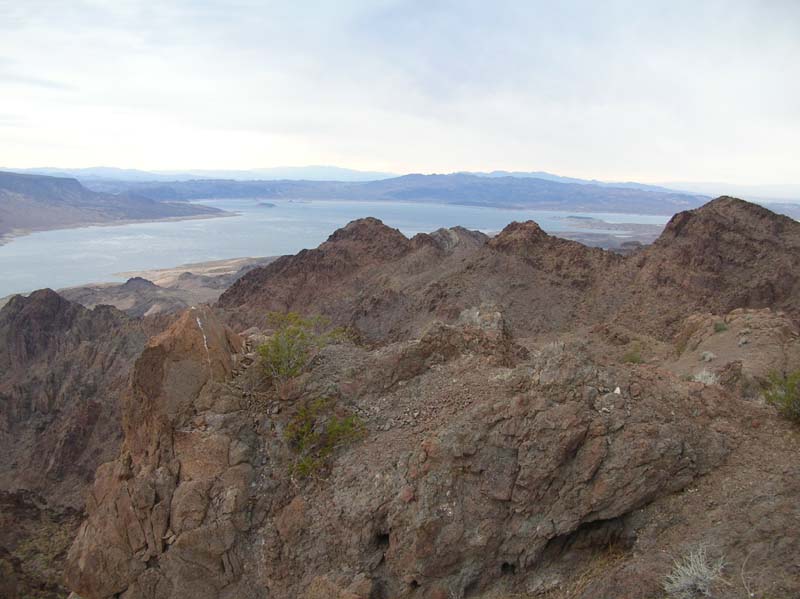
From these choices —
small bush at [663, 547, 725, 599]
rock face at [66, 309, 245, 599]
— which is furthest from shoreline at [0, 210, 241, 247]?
small bush at [663, 547, 725, 599]

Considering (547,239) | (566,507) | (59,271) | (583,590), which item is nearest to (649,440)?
(566,507)

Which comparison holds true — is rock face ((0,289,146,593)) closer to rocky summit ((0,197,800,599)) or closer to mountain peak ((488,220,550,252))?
rocky summit ((0,197,800,599))

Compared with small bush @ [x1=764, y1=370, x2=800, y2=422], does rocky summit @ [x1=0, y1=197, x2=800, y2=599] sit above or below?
below

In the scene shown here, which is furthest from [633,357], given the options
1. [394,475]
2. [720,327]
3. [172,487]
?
[172,487]

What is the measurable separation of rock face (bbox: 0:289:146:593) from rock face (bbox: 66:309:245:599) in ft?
22.9

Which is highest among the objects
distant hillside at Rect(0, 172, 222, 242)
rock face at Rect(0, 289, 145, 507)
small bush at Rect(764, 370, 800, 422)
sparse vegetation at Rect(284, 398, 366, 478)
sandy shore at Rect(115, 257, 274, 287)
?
small bush at Rect(764, 370, 800, 422)

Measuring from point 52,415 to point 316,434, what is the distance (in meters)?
25.4

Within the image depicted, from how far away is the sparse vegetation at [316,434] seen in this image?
8742 mm

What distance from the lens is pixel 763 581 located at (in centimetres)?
554

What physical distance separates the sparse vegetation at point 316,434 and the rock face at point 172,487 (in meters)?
0.73

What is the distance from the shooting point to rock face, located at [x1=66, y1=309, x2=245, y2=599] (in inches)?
330

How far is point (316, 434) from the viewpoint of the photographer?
29.5ft

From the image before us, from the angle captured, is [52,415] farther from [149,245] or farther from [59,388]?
[149,245]

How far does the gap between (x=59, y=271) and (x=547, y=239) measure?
87660 mm
